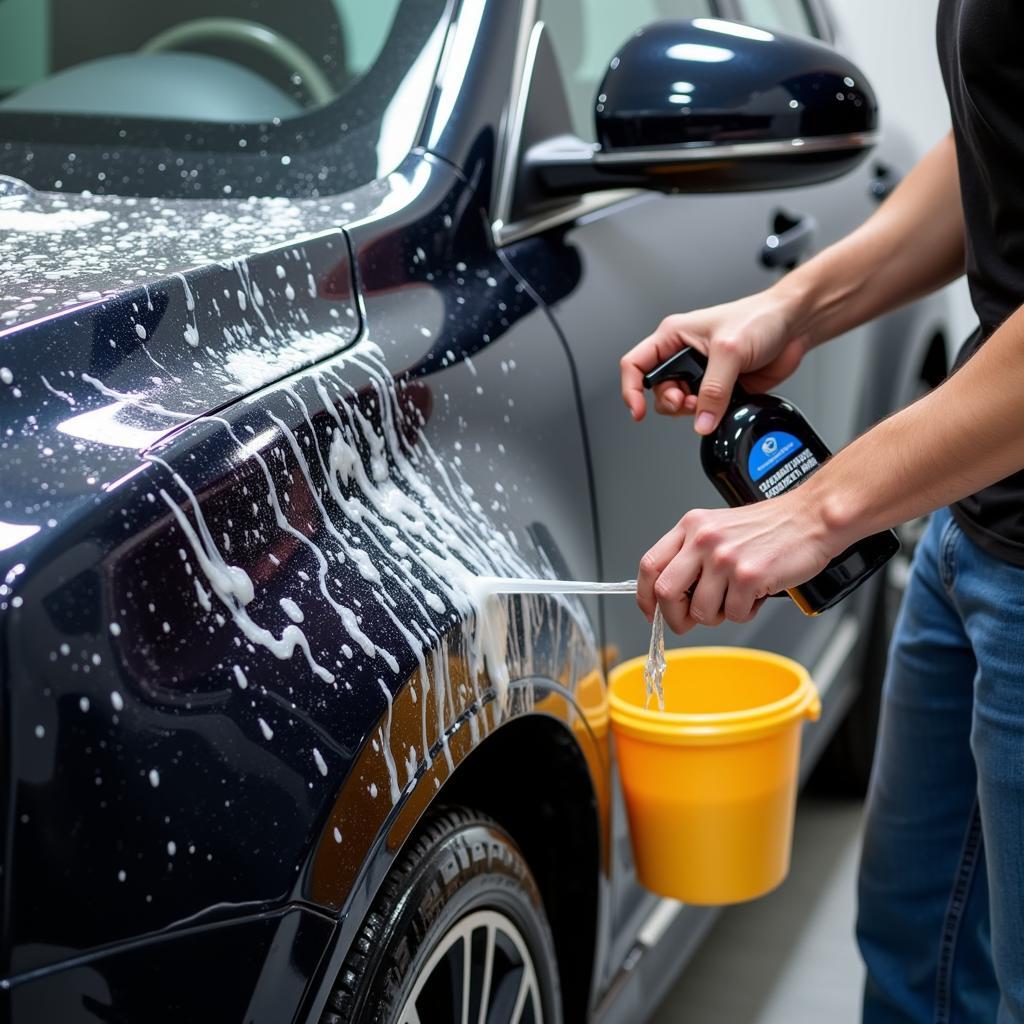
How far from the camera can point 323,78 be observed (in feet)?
5.15

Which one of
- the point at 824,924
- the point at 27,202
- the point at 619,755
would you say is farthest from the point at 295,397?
the point at 824,924

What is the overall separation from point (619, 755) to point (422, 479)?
486 millimetres

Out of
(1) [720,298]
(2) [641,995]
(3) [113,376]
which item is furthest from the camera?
(1) [720,298]

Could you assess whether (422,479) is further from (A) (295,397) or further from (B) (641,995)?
(B) (641,995)

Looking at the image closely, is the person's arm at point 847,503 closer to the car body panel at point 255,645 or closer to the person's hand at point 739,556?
the person's hand at point 739,556

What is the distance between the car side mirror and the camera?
55.7 inches

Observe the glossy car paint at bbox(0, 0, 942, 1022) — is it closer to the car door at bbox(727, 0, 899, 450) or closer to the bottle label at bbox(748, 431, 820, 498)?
the bottle label at bbox(748, 431, 820, 498)

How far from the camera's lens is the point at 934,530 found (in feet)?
4.68

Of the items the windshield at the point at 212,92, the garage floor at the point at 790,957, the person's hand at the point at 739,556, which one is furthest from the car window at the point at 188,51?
the garage floor at the point at 790,957

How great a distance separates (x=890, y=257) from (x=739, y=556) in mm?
556

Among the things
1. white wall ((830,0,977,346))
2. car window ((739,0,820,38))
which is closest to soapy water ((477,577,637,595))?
car window ((739,0,820,38))

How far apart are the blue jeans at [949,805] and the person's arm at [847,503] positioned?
0.24 m

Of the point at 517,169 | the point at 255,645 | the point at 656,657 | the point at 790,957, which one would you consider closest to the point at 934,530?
the point at 656,657

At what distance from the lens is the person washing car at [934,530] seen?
1.02 meters
